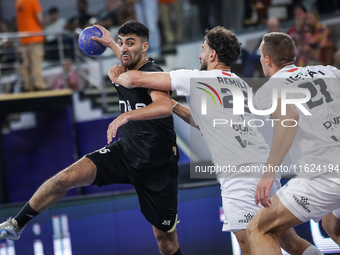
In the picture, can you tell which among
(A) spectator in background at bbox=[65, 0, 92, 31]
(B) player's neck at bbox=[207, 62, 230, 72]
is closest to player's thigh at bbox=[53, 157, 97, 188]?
(B) player's neck at bbox=[207, 62, 230, 72]

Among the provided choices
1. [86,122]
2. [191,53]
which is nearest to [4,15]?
[86,122]

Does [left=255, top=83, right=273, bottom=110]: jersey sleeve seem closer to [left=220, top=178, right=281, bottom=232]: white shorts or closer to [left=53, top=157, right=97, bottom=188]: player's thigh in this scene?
[left=220, top=178, right=281, bottom=232]: white shorts

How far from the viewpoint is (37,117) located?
33.2ft

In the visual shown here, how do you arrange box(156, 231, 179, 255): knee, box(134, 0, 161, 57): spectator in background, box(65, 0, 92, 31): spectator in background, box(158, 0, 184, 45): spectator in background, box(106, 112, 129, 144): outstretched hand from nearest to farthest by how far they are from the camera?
box(106, 112, 129, 144): outstretched hand
box(156, 231, 179, 255): knee
box(134, 0, 161, 57): spectator in background
box(158, 0, 184, 45): spectator in background
box(65, 0, 92, 31): spectator in background

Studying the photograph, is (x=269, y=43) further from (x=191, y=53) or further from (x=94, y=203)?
(x=191, y=53)

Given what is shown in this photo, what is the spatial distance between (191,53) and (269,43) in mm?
5138

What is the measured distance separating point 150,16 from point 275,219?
6914 millimetres

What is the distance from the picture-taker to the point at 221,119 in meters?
3.69

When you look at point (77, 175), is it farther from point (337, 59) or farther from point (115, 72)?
point (337, 59)

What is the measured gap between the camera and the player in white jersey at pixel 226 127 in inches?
140

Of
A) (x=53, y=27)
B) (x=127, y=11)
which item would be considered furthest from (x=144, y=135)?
(x=53, y=27)

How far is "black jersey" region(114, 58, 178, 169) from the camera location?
13.8 ft

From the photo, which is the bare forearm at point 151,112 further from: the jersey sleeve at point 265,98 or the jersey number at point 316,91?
the jersey number at point 316,91

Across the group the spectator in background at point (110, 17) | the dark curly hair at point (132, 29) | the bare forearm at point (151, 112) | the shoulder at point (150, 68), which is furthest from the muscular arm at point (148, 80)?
the spectator in background at point (110, 17)
